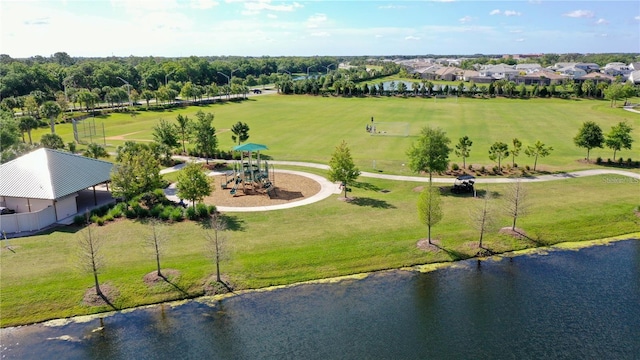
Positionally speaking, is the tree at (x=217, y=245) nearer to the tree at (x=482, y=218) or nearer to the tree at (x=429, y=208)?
the tree at (x=429, y=208)

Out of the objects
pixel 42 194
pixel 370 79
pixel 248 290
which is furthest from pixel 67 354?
pixel 370 79

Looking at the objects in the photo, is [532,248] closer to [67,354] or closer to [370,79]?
[67,354]

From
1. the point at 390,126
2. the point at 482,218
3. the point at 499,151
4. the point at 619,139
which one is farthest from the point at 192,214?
the point at 390,126

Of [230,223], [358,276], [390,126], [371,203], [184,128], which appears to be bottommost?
[358,276]

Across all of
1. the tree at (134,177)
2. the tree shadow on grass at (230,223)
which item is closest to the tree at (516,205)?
the tree shadow on grass at (230,223)

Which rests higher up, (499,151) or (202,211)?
(499,151)

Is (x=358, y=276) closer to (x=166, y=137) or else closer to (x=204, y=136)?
(x=204, y=136)
